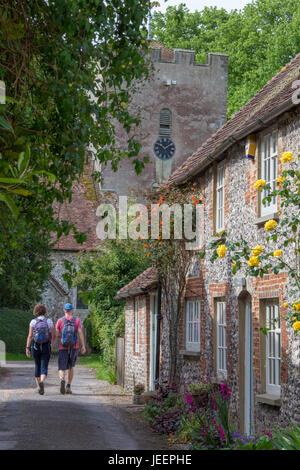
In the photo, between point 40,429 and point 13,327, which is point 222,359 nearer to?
point 40,429

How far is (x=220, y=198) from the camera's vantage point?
45.8 ft

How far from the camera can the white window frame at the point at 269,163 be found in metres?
11.3

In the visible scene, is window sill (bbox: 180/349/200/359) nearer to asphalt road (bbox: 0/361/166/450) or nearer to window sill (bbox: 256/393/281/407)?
asphalt road (bbox: 0/361/166/450)

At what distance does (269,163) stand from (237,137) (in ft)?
3.11

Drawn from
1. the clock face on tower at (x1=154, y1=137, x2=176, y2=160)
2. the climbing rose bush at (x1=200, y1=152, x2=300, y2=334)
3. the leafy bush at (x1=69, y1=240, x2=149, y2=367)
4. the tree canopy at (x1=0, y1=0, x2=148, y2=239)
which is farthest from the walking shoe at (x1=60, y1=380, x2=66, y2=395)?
the clock face on tower at (x1=154, y1=137, x2=176, y2=160)

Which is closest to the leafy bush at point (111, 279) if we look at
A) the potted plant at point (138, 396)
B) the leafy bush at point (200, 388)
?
the potted plant at point (138, 396)

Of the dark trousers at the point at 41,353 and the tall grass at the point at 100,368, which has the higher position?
the dark trousers at the point at 41,353

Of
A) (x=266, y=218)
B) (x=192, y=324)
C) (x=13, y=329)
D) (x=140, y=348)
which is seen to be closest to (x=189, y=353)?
(x=192, y=324)

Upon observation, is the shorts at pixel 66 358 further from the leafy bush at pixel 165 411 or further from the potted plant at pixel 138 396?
the leafy bush at pixel 165 411

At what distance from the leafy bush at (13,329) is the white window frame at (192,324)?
19749 millimetres

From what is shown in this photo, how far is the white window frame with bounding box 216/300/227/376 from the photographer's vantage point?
13145 mm

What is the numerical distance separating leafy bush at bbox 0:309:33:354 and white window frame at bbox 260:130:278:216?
2431cm

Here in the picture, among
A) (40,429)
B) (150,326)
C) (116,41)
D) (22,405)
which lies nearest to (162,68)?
(150,326)

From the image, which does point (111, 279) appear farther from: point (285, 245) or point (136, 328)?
point (285, 245)
